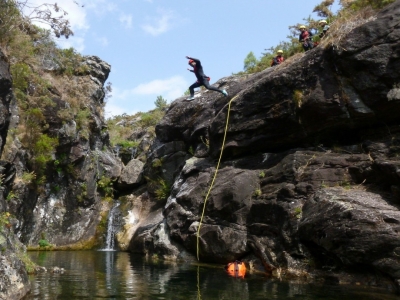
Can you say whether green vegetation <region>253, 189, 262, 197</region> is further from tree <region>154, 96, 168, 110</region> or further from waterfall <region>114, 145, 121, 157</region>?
tree <region>154, 96, 168, 110</region>

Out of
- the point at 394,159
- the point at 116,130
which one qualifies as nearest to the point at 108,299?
the point at 394,159

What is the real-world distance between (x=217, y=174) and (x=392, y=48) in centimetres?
881

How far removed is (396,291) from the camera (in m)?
10.7

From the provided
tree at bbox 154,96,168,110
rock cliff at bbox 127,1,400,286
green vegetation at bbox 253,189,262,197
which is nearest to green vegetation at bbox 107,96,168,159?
tree at bbox 154,96,168,110

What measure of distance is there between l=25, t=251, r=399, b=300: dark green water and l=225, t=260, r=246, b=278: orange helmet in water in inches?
9.4

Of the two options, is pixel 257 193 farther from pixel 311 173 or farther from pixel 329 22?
pixel 329 22

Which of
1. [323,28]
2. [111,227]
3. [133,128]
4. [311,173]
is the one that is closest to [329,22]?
[323,28]

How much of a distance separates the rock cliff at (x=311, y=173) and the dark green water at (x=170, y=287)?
1424 mm

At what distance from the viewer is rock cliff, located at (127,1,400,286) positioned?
12477 mm

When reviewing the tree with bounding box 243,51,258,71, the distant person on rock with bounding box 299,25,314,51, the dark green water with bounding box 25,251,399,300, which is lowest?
the dark green water with bounding box 25,251,399,300

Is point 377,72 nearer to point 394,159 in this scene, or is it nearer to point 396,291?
point 394,159

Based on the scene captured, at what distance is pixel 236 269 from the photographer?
1449 cm

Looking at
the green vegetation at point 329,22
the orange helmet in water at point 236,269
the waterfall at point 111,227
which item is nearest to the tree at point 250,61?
the green vegetation at point 329,22

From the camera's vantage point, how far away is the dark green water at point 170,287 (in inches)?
397
